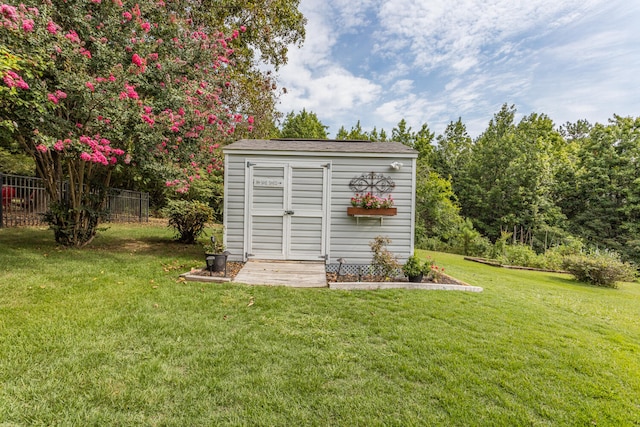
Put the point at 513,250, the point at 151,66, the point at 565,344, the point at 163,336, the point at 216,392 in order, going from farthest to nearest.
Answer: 1. the point at 513,250
2. the point at 151,66
3. the point at 565,344
4. the point at 163,336
5. the point at 216,392

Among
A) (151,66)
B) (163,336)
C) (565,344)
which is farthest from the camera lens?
(151,66)

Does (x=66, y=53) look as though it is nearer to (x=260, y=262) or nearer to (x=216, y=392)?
(x=260, y=262)

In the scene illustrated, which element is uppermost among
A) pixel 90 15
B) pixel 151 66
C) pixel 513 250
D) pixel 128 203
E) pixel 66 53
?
pixel 90 15

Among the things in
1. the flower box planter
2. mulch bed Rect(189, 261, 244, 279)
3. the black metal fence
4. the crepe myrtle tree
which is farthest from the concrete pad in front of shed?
the black metal fence

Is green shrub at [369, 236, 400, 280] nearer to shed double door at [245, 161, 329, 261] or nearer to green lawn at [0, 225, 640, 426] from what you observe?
green lawn at [0, 225, 640, 426]

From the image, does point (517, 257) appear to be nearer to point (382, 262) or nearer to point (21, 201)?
point (382, 262)

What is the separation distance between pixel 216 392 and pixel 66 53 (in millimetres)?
5338

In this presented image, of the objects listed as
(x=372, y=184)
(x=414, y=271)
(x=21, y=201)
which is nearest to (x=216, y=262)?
(x=372, y=184)

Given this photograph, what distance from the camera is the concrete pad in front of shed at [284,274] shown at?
4.50 meters

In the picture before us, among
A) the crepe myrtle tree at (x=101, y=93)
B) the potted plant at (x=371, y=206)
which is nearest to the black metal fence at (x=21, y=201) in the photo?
the crepe myrtle tree at (x=101, y=93)

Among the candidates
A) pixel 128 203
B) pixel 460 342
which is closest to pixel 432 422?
pixel 460 342

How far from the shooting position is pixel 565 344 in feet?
9.30

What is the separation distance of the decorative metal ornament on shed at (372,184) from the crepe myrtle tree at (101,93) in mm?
3335

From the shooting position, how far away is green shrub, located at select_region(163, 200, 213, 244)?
716 cm
